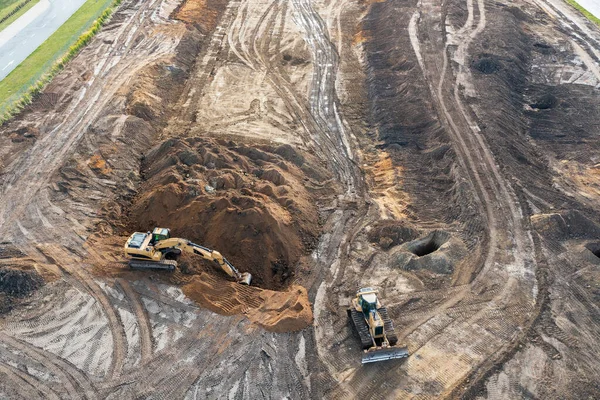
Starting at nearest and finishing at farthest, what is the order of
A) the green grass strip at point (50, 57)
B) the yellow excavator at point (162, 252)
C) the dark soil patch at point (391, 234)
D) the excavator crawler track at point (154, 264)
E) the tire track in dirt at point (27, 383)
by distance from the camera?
the tire track in dirt at point (27, 383) < the yellow excavator at point (162, 252) < the excavator crawler track at point (154, 264) < the dark soil patch at point (391, 234) < the green grass strip at point (50, 57)

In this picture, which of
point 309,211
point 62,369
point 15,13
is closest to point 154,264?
point 62,369

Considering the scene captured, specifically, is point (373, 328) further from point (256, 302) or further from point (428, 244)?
point (428, 244)

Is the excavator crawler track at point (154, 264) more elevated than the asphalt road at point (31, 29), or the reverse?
the excavator crawler track at point (154, 264)

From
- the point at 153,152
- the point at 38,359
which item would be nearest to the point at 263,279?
the point at 38,359

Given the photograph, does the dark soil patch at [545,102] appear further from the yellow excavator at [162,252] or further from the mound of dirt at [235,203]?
the yellow excavator at [162,252]

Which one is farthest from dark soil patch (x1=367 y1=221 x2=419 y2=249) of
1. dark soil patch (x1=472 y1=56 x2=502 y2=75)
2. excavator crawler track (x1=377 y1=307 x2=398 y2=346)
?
dark soil patch (x1=472 y1=56 x2=502 y2=75)

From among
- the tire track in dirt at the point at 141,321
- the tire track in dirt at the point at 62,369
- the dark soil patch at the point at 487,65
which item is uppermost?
the tire track in dirt at the point at 62,369

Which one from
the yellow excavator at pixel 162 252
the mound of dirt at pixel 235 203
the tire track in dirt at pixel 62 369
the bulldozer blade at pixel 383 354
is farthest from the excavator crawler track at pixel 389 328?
the tire track in dirt at pixel 62 369
